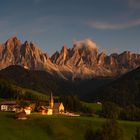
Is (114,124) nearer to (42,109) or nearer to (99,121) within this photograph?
(99,121)

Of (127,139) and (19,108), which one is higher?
(19,108)

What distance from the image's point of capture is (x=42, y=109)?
195 metres

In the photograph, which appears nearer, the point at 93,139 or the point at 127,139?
the point at 93,139

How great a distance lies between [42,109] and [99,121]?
4331 centimetres

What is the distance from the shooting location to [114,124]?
301ft

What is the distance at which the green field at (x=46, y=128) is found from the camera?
130500mm

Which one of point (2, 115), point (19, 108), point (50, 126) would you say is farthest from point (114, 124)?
point (19, 108)

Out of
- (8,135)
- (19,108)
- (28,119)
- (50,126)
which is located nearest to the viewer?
(8,135)

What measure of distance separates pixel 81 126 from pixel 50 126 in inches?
412

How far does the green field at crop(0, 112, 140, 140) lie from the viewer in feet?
428

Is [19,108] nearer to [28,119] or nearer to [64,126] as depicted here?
[28,119]

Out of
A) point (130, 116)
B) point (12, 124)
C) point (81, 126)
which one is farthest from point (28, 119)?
point (130, 116)

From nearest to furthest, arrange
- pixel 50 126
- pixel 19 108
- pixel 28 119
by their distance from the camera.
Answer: pixel 50 126 < pixel 28 119 < pixel 19 108

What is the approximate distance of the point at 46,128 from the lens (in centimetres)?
14112
